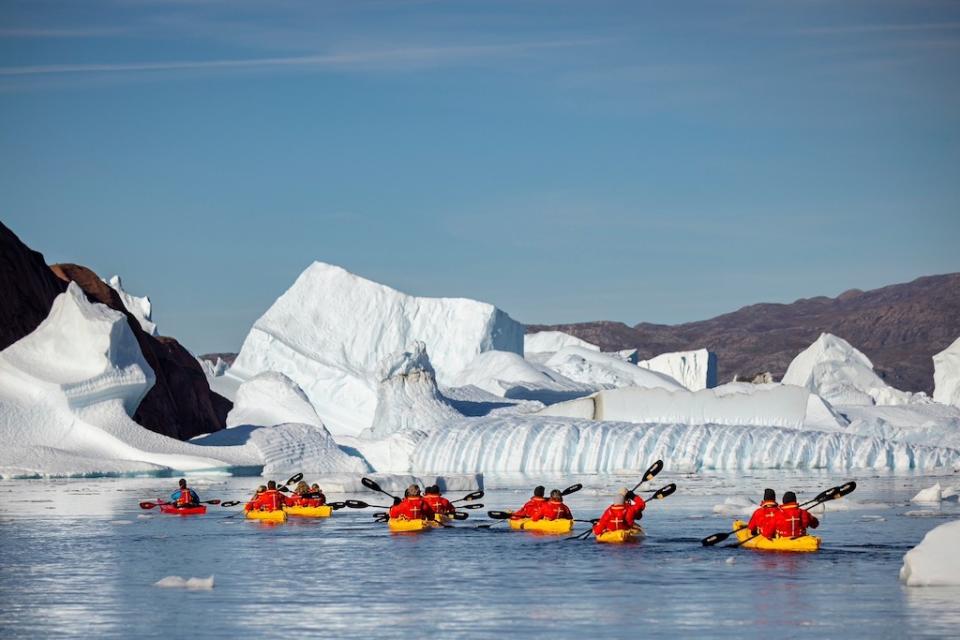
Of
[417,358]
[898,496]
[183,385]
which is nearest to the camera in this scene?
[898,496]

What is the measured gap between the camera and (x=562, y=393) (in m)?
61.4

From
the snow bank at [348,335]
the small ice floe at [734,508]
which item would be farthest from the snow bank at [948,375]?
the small ice floe at [734,508]

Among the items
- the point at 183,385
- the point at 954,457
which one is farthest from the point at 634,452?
the point at 183,385

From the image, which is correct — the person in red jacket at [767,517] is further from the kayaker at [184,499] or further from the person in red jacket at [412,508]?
the kayaker at [184,499]

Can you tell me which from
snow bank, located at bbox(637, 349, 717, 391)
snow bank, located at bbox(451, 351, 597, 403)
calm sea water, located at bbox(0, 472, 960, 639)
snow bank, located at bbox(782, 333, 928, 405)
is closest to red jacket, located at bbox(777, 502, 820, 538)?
calm sea water, located at bbox(0, 472, 960, 639)

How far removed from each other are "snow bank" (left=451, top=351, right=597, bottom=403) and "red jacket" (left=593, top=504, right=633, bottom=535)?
123 ft

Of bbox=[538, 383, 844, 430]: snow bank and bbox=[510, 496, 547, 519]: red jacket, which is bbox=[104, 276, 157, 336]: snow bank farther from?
bbox=[510, 496, 547, 519]: red jacket

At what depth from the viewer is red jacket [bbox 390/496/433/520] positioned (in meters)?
23.5

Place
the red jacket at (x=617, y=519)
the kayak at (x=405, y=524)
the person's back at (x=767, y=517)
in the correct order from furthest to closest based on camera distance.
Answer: the kayak at (x=405, y=524)
the red jacket at (x=617, y=519)
the person's back at (x=767, y=517)

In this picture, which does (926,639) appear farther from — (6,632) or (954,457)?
(954,457)

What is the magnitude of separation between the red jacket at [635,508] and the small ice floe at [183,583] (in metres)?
6.79

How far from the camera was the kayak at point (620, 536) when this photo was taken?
21.0 m

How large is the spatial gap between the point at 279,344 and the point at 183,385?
257 inches

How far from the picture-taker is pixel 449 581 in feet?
55.4
